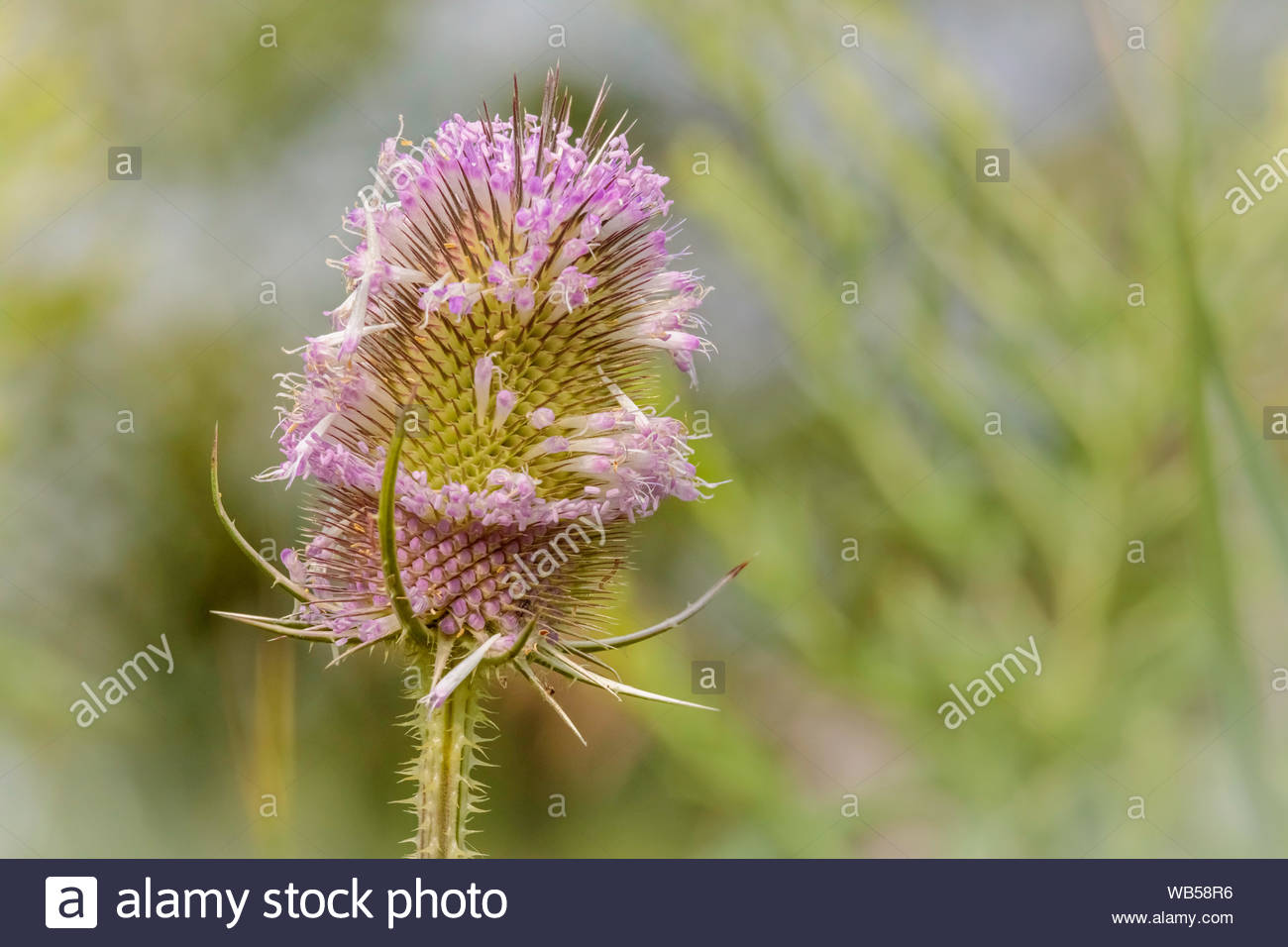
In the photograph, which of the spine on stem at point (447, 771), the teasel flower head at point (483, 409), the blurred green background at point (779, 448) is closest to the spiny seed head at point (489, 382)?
the teasel flower head at point (483, 409)

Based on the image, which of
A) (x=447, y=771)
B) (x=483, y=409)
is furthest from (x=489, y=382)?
(x=447, y=771)

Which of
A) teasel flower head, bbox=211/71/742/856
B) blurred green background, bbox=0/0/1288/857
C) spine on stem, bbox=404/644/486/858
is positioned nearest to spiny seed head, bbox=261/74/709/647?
teasel flower head, bbox=211/71/742/856

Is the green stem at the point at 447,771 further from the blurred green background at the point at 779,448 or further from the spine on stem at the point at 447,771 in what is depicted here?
the blurred green background at the point at 779,448

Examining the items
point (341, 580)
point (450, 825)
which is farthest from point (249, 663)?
point (450, 825)

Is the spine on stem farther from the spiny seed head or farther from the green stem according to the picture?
the spiny seed head

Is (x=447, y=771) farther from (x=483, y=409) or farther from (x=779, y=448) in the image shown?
(x=779, y=448)
